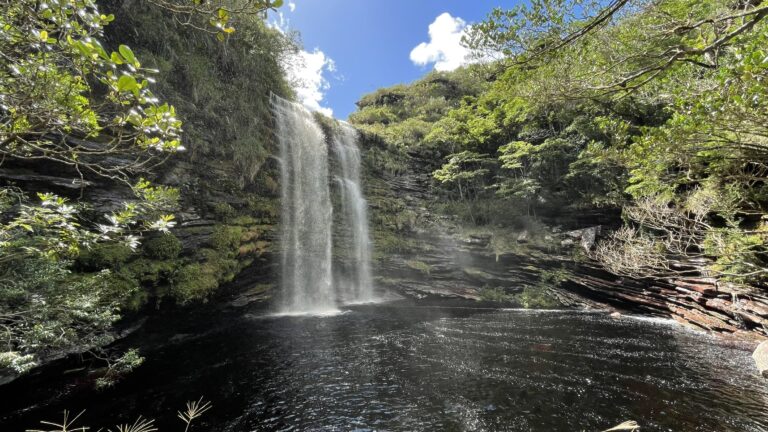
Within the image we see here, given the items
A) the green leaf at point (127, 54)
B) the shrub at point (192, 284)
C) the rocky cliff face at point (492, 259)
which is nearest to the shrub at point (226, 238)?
the shrub at point (192, 284)

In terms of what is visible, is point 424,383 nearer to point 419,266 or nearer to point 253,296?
point 253,296

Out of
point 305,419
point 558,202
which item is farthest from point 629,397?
point 558,202

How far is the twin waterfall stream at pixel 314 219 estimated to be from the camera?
1917cm

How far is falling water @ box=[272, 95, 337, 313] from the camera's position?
1906 centimetres

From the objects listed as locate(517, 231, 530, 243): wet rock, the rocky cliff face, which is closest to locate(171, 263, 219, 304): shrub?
the rocky cliff face

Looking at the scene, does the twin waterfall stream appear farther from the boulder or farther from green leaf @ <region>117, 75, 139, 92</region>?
green leaf @ <region>117, 75, 139, 92</region>

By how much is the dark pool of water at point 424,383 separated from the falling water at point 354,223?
822cm

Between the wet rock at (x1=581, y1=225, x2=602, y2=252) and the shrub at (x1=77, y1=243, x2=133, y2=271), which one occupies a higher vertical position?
the shrub at (x1=77, y1=243, x2=133, y2=271)

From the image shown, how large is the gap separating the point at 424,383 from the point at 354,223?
1473cm

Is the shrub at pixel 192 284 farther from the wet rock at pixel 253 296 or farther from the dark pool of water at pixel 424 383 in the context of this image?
the wet rock at pixel 253 296

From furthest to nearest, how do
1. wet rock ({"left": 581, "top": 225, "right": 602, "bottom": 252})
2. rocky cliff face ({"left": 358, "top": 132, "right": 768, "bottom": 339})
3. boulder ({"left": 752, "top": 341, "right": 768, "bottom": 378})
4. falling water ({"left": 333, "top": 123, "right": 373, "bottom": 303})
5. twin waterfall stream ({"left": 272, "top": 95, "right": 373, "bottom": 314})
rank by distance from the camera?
falling water ({"left": 333, "top": 123, "right": 373, "bottom": 303})
wet rock ({"left": 581, "top": 225, "right": 602, "bottom": 252})
rocky cliff face ({"left": 358, "top": 132, "right": 768, "bottom": 339})
twin waterfall stream ({"left": 272, "top": 95, "right": 373, "bottom": 314})
boulder ({"left": 752, "top": 341, "right": 768, "bottom": 378})

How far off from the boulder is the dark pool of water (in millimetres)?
255

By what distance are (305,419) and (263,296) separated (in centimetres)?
1164

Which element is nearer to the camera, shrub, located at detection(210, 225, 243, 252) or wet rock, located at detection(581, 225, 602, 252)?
shrub, located at detection(210, 225, 243, 252)
